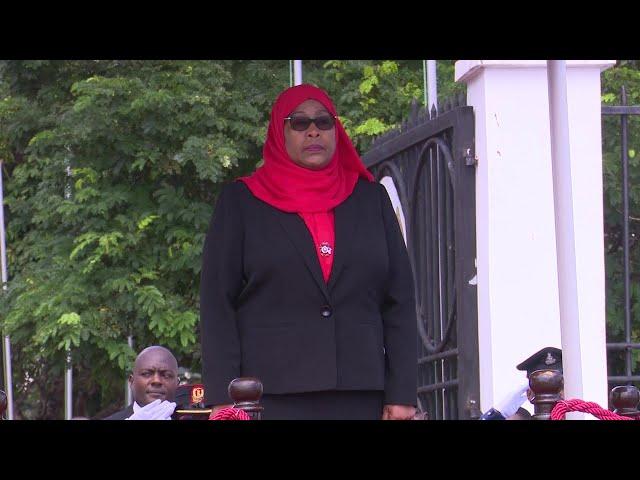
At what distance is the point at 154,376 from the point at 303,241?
3177mm

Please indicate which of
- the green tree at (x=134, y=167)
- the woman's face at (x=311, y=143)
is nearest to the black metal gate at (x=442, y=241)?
the woman's face at (x=311, y=143)

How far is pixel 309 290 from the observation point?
13.0ft

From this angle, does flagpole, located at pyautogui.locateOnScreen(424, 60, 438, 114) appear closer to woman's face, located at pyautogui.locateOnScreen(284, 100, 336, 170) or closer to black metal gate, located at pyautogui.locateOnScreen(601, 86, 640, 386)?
black metal gate, located at pyautogui.locateOnScreen(601, 86, 640, 386)

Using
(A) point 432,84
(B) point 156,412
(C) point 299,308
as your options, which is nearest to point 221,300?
(C) point 299,308

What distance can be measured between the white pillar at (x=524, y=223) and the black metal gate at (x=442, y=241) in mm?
62

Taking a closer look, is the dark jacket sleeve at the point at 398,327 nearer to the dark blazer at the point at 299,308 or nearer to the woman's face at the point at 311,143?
the dark blazer at the point at 299,308

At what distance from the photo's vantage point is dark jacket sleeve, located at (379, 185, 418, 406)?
398 cm

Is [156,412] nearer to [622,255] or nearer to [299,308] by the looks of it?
[299,308]

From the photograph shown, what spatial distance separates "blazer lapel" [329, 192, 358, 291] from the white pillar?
7.55 ft

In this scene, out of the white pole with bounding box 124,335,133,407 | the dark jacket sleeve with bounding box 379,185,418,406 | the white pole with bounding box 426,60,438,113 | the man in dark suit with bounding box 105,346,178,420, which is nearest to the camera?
the dark jacket sleeve with bounding box 379,185,418,406

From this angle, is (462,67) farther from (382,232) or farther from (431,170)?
(382,232)

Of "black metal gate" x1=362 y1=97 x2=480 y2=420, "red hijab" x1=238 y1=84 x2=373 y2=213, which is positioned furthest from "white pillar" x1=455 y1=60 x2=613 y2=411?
"red hijab" x1=238 y1=84 x2=373 y2=213

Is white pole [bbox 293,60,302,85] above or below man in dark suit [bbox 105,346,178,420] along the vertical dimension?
above

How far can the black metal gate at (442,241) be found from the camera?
6.45 m
